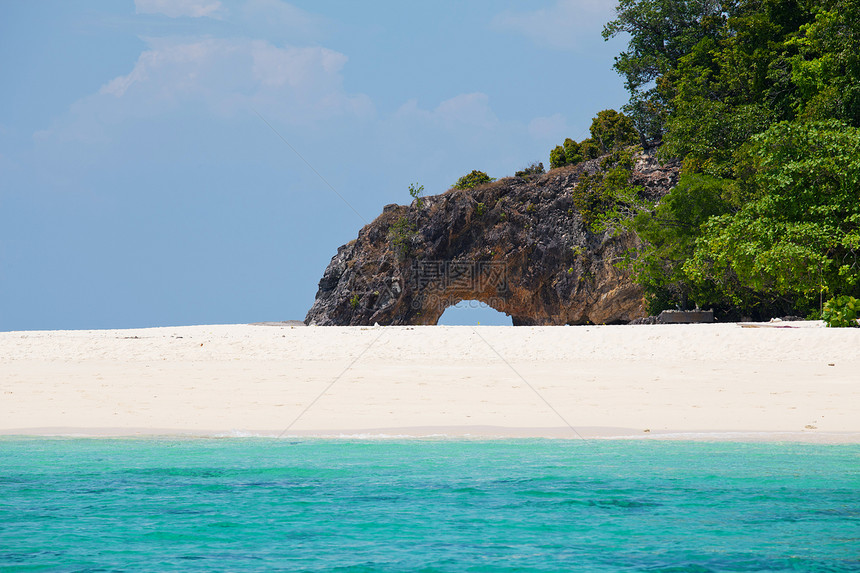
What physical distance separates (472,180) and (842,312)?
37812 millimetres

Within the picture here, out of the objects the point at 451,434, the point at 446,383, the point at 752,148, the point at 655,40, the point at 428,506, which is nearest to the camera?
the point at 428,506

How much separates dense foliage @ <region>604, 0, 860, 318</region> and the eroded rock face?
762 centimetres

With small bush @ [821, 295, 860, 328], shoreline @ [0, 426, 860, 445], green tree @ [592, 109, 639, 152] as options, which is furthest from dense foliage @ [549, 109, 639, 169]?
shoreline @ [0, 426, 860, 445]

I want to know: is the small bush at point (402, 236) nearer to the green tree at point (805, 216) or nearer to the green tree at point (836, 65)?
the green tree at point (836, 65)

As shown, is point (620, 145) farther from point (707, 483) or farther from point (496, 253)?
point (707, 483)

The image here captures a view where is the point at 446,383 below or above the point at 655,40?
below

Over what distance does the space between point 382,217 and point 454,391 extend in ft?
151

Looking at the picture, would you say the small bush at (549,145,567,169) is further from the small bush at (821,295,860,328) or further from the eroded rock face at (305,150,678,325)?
the small bush at (821,295,860,328)

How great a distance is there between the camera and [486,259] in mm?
50062

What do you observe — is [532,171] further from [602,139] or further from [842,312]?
[842,312]

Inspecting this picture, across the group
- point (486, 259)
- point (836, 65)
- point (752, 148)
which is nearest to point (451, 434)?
point (752, 148)

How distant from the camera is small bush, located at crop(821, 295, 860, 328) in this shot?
17703mm

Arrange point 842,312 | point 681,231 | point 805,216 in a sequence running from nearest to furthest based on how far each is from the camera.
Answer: point 842,312 < point 805,216 < point 681,231

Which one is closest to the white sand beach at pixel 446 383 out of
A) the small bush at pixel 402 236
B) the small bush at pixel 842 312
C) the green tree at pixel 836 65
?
the small bush at pixel 842 312
